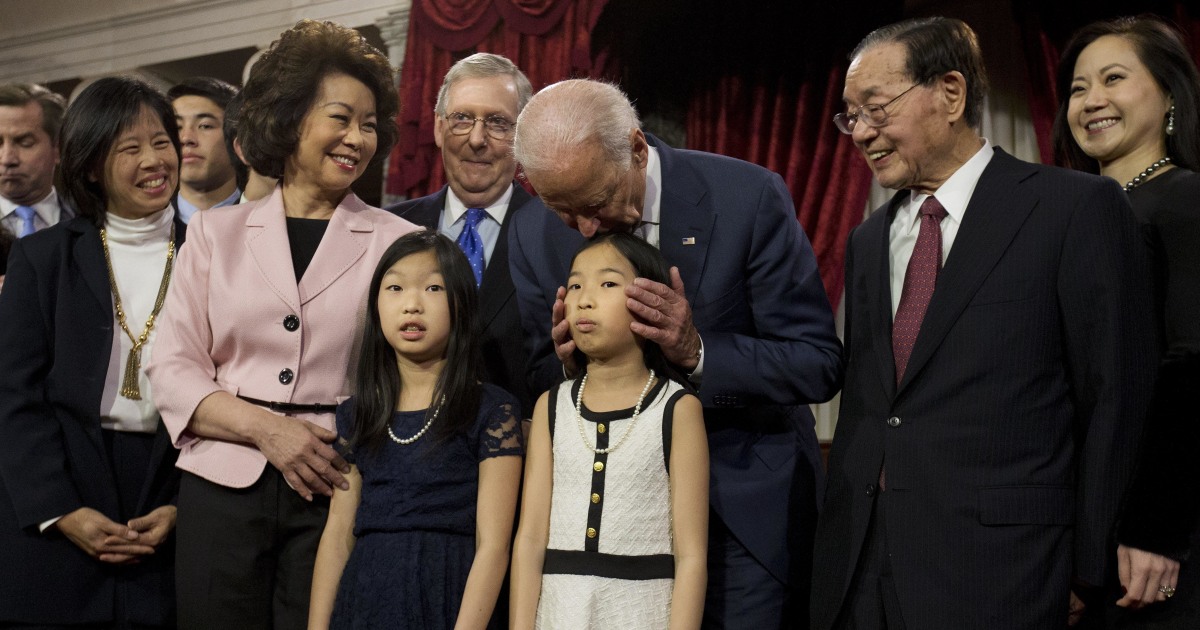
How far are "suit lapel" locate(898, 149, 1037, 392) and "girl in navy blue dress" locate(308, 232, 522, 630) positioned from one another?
0.83 m

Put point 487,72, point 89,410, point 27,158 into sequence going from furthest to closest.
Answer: point 27,158 < point 487,72 < point 89,410

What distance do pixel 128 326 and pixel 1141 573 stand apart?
220 centimetres

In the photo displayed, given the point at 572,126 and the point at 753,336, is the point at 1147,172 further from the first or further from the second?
the point at 572,126

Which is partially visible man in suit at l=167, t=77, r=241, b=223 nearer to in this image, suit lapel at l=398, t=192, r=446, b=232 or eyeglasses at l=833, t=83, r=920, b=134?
suit lapel at l=398, t=192, r=446, b=232

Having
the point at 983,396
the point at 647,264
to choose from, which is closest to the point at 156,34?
the point at 647,264

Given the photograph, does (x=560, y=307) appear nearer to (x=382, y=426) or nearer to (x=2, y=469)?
(x=382, y=426)

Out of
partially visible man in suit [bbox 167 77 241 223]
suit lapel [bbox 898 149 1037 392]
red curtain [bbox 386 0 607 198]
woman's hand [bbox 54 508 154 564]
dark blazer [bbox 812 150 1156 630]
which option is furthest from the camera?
red curtain [bbox 386 0 607 198]

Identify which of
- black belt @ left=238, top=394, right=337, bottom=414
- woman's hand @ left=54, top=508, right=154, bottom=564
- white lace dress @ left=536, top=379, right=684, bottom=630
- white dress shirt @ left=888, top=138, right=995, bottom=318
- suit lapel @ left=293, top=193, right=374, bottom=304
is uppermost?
white dress shirt @ left=888, top=138, right=995, bottom=318

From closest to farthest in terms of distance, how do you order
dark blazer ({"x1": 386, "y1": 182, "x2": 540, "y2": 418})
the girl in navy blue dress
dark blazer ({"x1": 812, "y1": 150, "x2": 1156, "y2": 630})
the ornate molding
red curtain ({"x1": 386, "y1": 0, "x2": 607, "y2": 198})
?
A: dark blazer ({"x1": 812, "y1": 150, "x2": 1156, "y2": 630})
the girl in navy blue dress
dark blazer ({"x1": 386, "y1": 182, "x2": 540, "y2": 418})
red curtain ({"x1": 386, "y1": 0, "x2": 607, "y2": 198})
the ornate molding

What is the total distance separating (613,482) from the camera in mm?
2068

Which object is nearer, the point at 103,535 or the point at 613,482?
the point at 613,482

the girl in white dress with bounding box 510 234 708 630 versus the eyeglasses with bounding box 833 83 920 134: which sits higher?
the eyeglasses with bounding box 833 83 920 134

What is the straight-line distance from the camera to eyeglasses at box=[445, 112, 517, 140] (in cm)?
315

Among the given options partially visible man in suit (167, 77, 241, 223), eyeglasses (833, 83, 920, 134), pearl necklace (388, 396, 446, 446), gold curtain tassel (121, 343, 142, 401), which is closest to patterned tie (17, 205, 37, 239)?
partially visible man in suit (167, 77, 241, 223)
